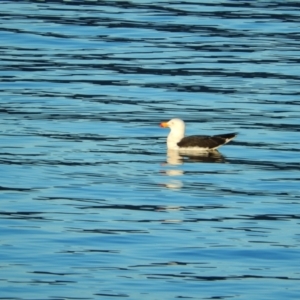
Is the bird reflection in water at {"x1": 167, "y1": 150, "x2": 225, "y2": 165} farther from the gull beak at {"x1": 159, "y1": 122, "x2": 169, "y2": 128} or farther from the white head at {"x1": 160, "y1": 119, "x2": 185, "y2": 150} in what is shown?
the gull beak at {"x1": 159, "y1": 122, "x2": 169, "y2": 128}

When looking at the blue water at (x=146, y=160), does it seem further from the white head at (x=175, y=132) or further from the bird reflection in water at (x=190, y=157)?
the white head at (x=175, y=132)

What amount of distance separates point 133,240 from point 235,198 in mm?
2847

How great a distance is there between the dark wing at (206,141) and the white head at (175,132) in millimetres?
108

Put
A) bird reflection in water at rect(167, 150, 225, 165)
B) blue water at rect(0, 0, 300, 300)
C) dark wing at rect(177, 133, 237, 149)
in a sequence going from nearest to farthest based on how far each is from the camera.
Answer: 1. blue water at rect(0, 0, 300, 300)
2. bird reflection in water at rect(167, 150, 225, 165)
3. dark wing at rect(177, 133, 237, 149)

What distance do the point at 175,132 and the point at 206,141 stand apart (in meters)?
0.77

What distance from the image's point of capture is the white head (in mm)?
21938

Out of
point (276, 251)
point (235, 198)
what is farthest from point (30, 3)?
point (276, 251)

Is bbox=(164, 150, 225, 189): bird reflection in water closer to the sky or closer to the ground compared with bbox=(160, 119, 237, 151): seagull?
closer to the ground

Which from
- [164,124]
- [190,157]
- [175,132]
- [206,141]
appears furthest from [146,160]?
[164,124]

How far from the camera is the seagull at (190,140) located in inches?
848

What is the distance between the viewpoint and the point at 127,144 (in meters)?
21.6

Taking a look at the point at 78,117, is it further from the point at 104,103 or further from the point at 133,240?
the point at 133,240

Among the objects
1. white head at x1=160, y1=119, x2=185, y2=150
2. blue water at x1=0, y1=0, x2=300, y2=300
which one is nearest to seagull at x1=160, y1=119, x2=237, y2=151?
white head at x1=160, y1=119, x2=185, y2=150

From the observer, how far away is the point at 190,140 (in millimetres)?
21938
